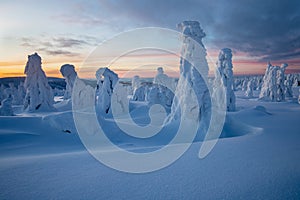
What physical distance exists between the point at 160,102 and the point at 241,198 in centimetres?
2806

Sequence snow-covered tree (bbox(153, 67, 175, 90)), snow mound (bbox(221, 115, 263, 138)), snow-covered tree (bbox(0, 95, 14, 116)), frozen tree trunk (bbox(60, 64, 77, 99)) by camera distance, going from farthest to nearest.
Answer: snow-covered tree (bbox(153, 67, 175, 90))
frozen tree trunk (bbox(60, 64, 77, 99))
snow-covered tree (bbox(0, 95, 14, 116))
snow mound (bbox(221, 115, 263, 138))

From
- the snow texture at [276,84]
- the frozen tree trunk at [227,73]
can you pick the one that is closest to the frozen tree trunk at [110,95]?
the frozen tree trunk at [227,73]

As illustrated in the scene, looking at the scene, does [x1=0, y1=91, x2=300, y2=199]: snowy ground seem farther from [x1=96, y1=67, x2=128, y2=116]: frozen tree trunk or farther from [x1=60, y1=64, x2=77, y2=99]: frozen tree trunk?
[x1=60, y1=64, x2=77, y2=99]: frozen tree trunk

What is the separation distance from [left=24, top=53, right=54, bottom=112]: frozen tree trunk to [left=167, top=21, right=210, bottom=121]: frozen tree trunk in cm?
1981

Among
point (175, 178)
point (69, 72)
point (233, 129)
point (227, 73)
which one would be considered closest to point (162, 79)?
point (227, 73)

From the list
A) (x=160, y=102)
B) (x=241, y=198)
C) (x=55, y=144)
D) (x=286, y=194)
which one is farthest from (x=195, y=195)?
(x=160, y=102)

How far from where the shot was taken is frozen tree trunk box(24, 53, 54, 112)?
26.2 metres

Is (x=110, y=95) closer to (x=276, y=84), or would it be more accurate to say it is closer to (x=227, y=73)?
(x=227, y=73)

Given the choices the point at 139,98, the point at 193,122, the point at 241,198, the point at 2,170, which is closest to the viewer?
the point at 241,198

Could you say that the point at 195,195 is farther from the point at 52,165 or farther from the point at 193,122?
the point at 193,122

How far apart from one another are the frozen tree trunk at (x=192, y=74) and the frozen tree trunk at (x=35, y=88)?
780 inches

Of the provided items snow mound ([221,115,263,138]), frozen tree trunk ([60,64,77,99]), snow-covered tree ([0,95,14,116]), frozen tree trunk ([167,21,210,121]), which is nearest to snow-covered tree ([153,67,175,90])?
frozen tree trunk ([60,64,77,99])

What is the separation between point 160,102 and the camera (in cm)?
3138

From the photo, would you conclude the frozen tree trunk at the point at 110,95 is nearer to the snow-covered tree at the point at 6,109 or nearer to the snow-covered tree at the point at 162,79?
the snow-covered tree at the point at 6,109
